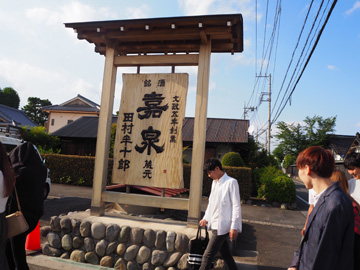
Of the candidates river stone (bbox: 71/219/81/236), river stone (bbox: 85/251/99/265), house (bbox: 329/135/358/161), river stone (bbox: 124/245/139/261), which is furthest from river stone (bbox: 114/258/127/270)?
house (bbox: 329/135/358/161)

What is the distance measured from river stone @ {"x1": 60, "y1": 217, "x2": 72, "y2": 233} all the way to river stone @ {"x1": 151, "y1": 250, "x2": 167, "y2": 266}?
161 cm

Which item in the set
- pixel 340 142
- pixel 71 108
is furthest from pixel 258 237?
pixel 71 108

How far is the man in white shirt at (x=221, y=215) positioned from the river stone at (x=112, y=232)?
5.23ft

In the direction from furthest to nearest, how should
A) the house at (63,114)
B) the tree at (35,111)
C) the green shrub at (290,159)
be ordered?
1. the tree at (35,111)
2. the green shrub at (290,159)
3. the house at (63,114)

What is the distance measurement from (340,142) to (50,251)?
3567cm

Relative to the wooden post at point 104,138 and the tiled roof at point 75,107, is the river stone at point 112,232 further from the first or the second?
the tiled roof at point 75,107

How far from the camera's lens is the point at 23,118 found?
34.2m

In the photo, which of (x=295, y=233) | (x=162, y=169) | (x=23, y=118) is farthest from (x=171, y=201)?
(x=23, y=118)

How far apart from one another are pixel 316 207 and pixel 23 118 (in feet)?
127

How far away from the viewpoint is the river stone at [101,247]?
440cm

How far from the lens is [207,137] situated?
1930cm

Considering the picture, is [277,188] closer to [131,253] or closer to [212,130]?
[212,130]

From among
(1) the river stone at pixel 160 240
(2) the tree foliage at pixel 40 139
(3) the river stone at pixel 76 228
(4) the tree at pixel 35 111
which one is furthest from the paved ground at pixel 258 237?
(4) the tree at pixel 35 111

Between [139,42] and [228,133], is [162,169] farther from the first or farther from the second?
[228,133]
